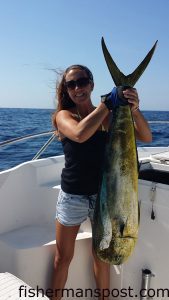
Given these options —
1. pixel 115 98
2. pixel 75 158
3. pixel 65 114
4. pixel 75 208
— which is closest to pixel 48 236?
pixel 75 208

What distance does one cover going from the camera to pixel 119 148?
6.56 feet

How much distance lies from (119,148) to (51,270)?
142 centimetres

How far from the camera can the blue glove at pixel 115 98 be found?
6.23 feet

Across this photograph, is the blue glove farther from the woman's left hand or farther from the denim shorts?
the denim shorts

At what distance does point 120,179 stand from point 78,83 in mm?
722

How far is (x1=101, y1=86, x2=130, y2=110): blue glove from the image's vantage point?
190 centimetres

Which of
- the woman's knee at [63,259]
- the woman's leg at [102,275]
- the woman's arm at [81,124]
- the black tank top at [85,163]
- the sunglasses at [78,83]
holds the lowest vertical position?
the woman's leg at [102,275]

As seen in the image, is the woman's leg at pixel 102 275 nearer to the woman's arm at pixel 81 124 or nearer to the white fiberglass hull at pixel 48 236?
the white fiberglass hull at pixel 48 236

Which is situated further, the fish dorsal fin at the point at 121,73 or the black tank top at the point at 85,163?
the black tank top at the point at 85,163

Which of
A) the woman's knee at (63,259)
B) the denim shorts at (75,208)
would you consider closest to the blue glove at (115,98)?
the denim shorts at (75,208)

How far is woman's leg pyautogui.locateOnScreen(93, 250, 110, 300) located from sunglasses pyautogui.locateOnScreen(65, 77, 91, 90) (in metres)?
1.26

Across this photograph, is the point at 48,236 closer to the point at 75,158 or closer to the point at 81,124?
the point at 75,158

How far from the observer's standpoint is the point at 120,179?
2004mm

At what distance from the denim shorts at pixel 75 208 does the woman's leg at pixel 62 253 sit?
5 cm
